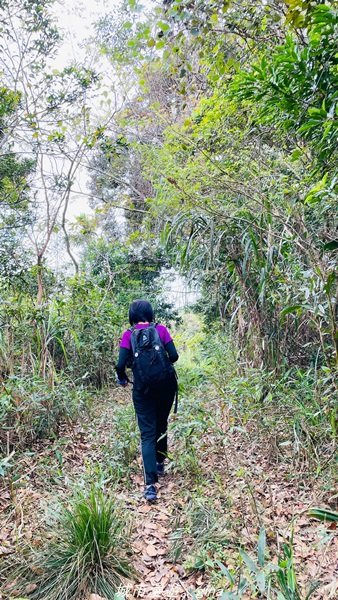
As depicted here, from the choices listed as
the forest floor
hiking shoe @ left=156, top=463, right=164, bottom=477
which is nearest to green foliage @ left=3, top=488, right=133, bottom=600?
the forest floor

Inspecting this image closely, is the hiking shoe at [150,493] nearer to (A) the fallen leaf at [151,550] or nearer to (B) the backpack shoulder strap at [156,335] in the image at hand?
(A) the fallen leaf at [151,550]

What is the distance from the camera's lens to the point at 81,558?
192 centimetres

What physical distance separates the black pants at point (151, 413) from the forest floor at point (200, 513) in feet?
0.56

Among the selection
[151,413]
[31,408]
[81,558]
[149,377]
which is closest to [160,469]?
[151,413]

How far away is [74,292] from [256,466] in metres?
3.61

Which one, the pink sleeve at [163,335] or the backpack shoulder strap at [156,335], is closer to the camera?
the backpack shoulder strap at [156,335]

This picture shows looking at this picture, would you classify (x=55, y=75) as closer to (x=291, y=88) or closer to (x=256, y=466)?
(x=291, y=88)

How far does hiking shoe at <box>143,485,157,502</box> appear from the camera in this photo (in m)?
2.83

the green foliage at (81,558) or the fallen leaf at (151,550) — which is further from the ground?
the green foliage at (81,558)

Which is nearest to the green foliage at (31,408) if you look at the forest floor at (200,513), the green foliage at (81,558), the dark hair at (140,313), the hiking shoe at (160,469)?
the forest floor at (200,513)

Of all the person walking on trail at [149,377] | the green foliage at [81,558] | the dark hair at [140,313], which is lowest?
the green foliage at [81,558]

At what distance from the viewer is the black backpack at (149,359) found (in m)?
2.98

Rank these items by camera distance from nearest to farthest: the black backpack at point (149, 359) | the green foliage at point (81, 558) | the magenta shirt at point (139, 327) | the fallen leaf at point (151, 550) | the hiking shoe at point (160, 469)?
the green foliage at point (81, 558) → the fallen leaf at point (151, 550) → the black backpack at point (149, 359) → the magenta shirt at point (139, 327) → the hiking shoe at point (160, 469)

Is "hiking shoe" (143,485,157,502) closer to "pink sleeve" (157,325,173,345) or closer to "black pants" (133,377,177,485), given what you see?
"black pants" (133,377,177,485)
